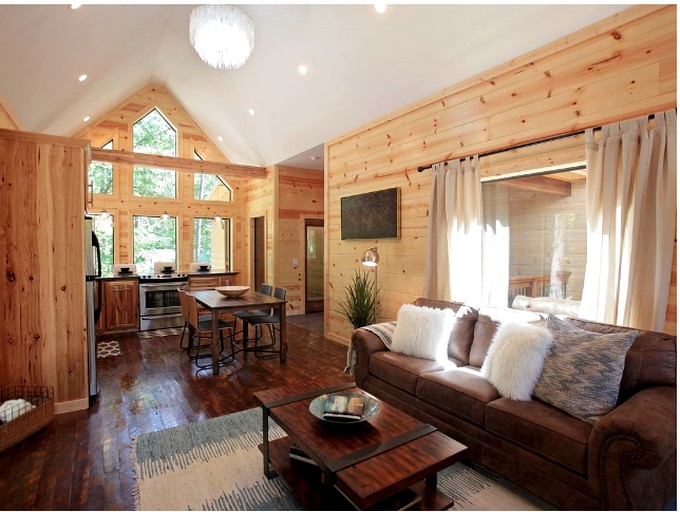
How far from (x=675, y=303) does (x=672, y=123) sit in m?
1.12

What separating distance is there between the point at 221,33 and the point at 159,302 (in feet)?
15.1

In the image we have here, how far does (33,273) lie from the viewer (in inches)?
118

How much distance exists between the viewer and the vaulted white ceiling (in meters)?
3.07

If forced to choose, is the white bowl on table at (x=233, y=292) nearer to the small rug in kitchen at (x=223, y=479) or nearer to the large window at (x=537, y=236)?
the small rug in kitchen at (x=223, y=479)

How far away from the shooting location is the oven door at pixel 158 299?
611 cm

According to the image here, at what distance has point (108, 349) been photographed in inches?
199

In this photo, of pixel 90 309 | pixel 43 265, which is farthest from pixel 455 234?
pixel 43 265

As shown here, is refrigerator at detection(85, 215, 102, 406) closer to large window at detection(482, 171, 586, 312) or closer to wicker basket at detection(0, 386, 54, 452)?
wicker basket at detection(0, 386, 54, 452)

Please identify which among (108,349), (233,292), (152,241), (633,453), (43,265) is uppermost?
(152,241)

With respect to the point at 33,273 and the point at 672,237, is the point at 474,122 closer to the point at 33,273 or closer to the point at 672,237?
the point at 672,237

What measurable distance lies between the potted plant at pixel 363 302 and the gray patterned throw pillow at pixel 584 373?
256cm

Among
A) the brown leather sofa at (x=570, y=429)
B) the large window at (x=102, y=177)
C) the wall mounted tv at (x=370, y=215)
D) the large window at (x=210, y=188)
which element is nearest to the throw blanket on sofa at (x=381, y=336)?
the brown leather sofa at (x=570, y=429)

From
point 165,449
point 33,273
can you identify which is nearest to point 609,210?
point 165,449

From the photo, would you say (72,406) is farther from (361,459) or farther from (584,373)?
(584,373)
